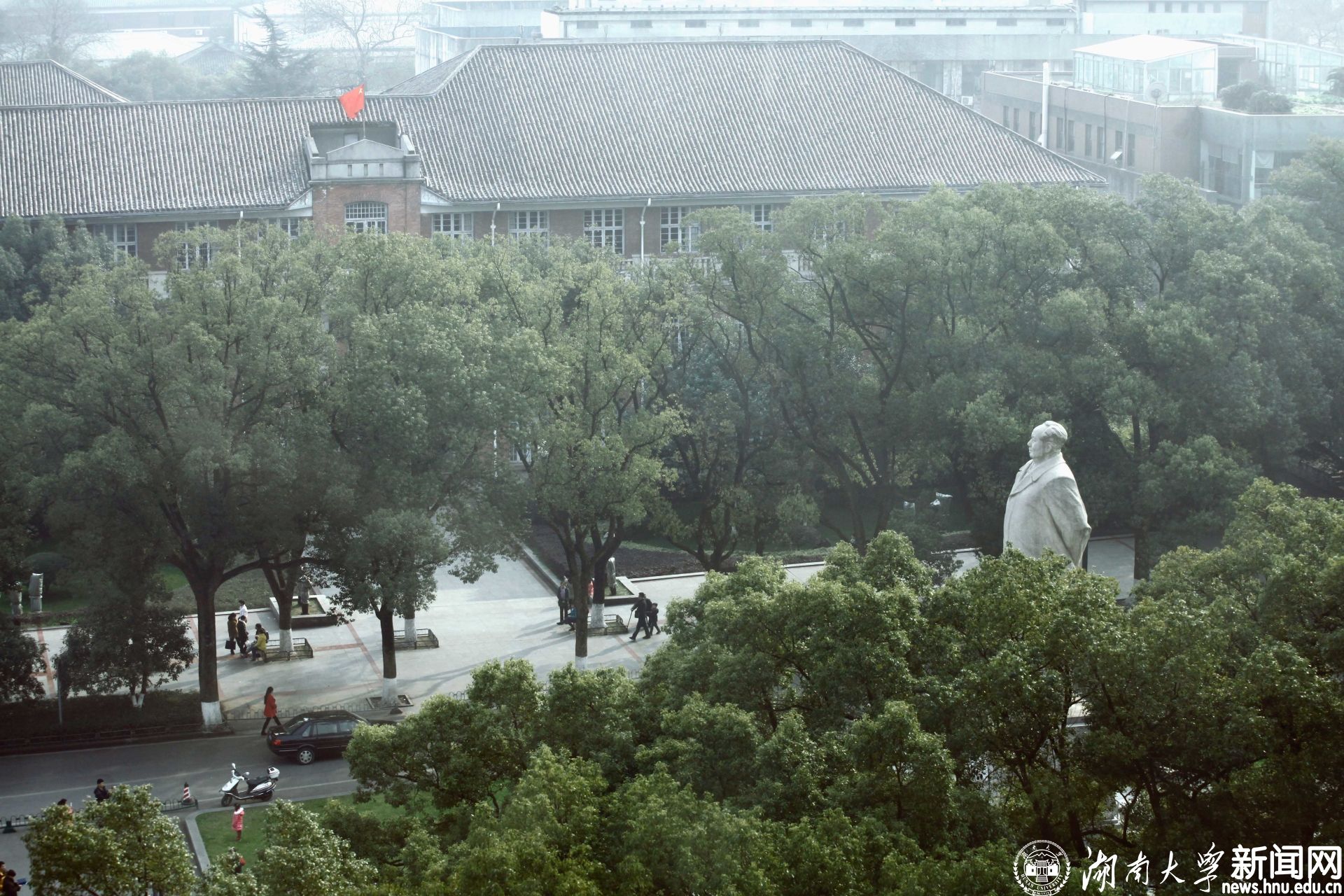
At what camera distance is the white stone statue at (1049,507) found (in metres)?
26.4

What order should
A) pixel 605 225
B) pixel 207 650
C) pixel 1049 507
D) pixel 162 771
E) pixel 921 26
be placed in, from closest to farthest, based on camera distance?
pixel 1049 507 < pixel 162 771 < pixel 207 650 < pixel 605 225 < pixel 921 26

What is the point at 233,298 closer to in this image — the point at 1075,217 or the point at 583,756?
the point at 583,756

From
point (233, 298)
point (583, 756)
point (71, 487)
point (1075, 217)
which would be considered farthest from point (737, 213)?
point (583, 756)

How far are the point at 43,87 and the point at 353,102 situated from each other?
3131cm

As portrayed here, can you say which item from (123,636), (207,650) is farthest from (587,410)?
(123,636)

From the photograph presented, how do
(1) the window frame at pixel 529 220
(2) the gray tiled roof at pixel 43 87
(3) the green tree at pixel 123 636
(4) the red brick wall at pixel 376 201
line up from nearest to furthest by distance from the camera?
1. (3) the green tree at pixel 123 636
2. (4) the red brick wall at pixel 376 201
3. (1) the window frame at pixel 529 220
4. (2) the gray tiled roof at pixel 43 87

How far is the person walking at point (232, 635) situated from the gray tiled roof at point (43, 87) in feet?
150

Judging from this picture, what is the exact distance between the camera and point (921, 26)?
111 meters

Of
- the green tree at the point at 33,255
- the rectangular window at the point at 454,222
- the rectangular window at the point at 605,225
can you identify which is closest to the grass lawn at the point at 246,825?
the green tree at the point at 33,255

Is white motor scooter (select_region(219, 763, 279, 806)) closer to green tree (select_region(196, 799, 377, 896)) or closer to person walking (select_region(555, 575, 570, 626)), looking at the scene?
person walking (select_region(555, 575, 570, 626))

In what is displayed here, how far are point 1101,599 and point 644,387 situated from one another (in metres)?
24.1

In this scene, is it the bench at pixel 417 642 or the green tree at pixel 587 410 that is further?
the bench at pixel 417 642

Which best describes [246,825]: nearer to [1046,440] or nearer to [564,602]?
[564,602]

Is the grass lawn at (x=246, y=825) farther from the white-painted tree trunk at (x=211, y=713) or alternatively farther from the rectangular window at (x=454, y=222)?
the rectangular window at (x=454, y=222)
